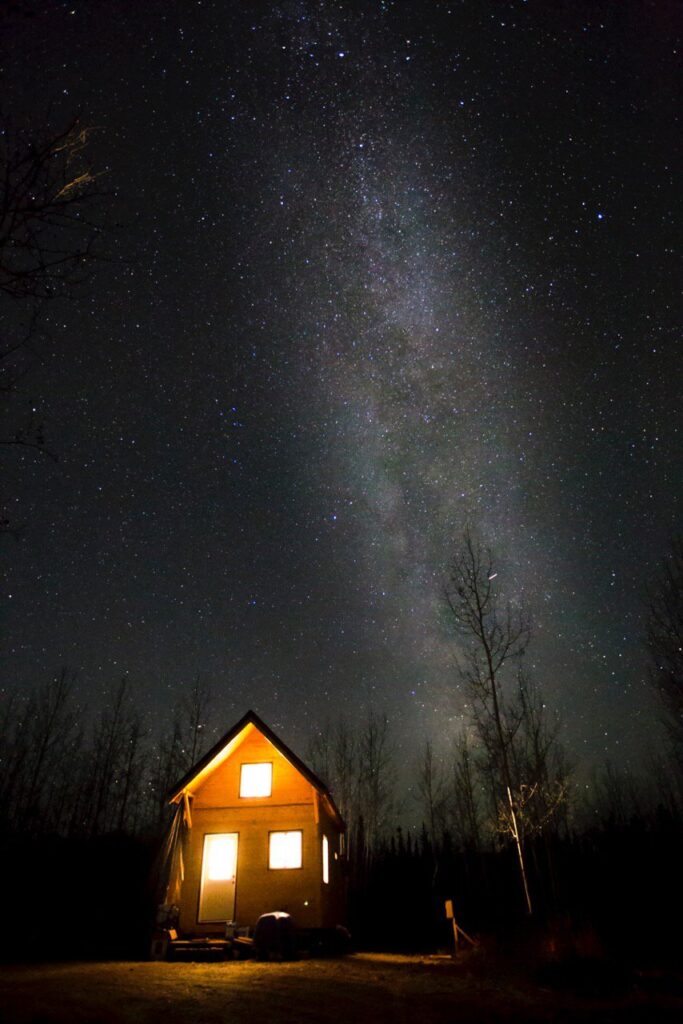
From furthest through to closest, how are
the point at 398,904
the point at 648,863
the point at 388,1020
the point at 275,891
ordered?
the point at 398,904, the point at 648,863, the point at 275,891, the point at 388,1020

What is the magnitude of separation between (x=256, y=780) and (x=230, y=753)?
1278mm

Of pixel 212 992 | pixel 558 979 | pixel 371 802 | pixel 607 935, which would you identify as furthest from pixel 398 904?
pixel 212 992

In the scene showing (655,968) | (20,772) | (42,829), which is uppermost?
(20,772)

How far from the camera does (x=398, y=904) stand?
32531 millimetres

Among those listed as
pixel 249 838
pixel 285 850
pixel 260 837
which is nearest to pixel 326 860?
pixel 285 850

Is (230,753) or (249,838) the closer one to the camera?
(249,838)

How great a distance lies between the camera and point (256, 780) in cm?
1986

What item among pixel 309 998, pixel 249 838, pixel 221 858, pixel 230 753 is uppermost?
pixel 230 753

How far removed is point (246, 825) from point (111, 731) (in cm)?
2982

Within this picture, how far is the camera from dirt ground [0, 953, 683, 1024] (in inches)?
281

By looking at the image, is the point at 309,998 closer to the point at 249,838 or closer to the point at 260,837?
the point at 260,837

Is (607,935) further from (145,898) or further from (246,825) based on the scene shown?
(145,898)

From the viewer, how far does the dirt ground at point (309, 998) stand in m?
7.14

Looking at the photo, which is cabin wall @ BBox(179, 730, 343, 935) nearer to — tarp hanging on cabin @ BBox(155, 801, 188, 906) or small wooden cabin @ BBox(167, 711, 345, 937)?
small wooden cabin @ BBox(167, 711, 345, 937)
